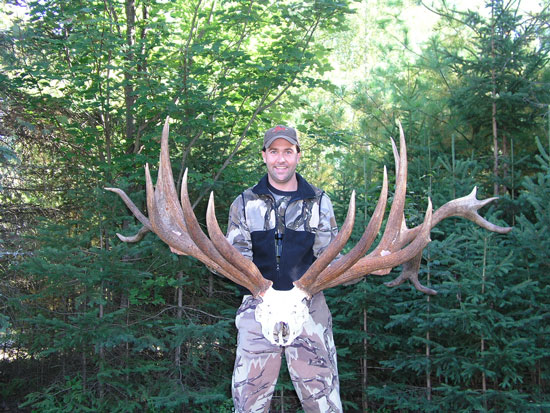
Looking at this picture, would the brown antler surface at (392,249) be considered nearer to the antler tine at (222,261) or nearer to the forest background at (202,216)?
the antler tine at (222,261)

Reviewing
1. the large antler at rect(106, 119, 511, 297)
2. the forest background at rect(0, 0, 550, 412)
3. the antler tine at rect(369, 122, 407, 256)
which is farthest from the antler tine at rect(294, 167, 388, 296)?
the forest background at rect(0, 0, 550, 412)

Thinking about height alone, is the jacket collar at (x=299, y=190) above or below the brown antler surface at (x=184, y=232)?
above

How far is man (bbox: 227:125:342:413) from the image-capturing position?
11.5 ft

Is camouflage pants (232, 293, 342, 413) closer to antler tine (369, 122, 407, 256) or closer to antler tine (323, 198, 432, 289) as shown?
antler tine (323, 198, 432, 289)

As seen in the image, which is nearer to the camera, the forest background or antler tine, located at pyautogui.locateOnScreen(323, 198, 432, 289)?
antler tine, located at pyautogui.locateOnScreen(323, 198, 432, 289)

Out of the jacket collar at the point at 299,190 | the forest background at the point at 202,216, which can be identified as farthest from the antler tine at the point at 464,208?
the forest background at the point at 202,216

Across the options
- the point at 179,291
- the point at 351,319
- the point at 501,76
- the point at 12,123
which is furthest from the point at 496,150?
the point at 12,123

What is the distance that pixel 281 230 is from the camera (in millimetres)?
3785

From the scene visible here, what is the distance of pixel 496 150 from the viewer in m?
7.29

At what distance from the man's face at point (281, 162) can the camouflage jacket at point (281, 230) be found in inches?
3.4

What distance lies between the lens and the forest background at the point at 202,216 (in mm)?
5461

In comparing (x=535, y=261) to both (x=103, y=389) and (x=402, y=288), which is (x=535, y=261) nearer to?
(x=402, y=288)

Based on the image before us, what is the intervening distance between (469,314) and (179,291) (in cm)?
344

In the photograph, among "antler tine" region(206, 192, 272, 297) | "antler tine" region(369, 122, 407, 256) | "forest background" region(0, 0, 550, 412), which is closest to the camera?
"antler tine" region(369, 122, 407, 256)
